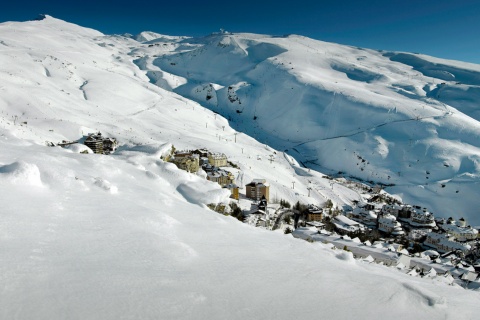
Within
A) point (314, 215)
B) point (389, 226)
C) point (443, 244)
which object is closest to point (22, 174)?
point (314, 215)

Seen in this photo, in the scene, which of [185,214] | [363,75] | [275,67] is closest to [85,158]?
[185,214]

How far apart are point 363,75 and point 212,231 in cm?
16500

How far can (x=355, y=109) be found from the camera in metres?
113

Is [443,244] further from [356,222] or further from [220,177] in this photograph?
[220,177]

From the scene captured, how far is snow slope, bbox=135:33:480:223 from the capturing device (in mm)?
79438

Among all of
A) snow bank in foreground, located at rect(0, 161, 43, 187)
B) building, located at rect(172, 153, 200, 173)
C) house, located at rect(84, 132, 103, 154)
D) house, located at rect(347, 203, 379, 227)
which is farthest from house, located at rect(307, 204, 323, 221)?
snow bank in foreground, located at rect(0, 161, 43, 187)

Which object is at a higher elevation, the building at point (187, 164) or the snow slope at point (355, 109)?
the snow slope at point (355, 109)

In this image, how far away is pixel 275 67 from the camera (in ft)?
509

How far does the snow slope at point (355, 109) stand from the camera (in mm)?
79438

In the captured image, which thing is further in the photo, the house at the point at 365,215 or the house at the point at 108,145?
the house at the point at 108,145

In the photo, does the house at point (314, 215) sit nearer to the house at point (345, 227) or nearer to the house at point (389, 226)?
the house at point (345, 227)

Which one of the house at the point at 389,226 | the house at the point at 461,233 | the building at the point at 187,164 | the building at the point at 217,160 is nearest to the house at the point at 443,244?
the house at the point at 461,233

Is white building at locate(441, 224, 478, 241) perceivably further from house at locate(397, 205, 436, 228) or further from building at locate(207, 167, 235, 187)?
building at locate(207, 167, 235, 187)

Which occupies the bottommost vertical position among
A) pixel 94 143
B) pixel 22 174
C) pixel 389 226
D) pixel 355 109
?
pixel 389 226
